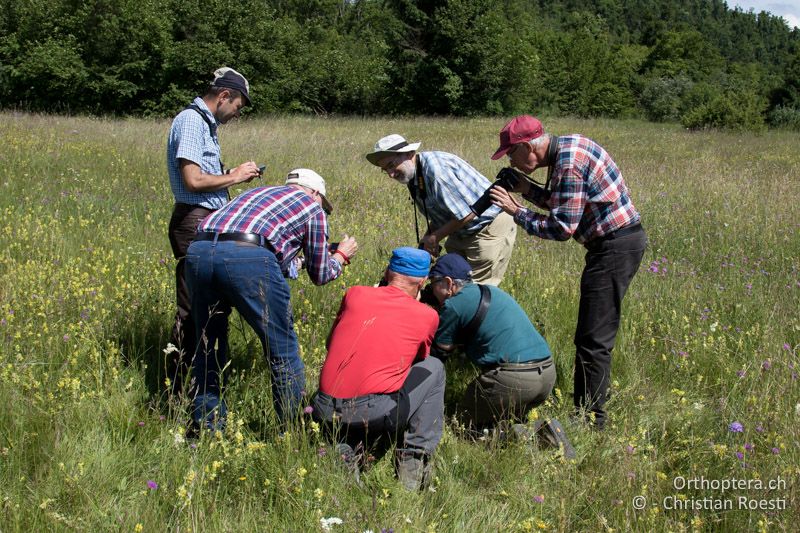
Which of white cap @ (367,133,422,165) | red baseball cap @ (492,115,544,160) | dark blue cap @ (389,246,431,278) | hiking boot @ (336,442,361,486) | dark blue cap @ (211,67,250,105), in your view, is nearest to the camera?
hiking boot @ (336,442,361,486)

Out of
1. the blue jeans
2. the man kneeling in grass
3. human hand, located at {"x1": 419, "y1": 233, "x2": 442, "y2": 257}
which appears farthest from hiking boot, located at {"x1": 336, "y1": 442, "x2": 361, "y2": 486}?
human hand, located at {"x1": 419, "y1": 233, "x2": 442, "y2": 257}

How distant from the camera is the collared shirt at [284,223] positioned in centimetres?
333

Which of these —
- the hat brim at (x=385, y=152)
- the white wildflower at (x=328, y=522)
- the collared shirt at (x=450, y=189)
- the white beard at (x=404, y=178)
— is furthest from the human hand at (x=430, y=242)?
the white wildflower at (x=328, y=522)

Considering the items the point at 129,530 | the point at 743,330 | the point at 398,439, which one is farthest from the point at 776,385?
the point at 129,530

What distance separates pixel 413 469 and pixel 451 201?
1.93 meters

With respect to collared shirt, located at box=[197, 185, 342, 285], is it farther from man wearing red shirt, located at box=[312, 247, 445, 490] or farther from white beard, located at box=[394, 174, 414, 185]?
white beard, located at box=[394, 174, 414, 185]

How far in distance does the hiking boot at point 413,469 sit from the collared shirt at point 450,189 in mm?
1786

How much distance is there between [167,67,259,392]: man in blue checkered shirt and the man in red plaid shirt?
1.71m

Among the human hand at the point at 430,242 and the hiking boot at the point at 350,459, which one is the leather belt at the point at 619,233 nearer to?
the human hand at the point at 430,242

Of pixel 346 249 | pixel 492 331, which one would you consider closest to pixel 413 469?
pixel 492 331

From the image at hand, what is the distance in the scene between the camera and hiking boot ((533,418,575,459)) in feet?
11.1

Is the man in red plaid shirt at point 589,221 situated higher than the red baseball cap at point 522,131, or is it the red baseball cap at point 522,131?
the red baseball cap at point 522,131

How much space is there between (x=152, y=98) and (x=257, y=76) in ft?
17.4

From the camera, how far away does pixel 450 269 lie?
3727mm
